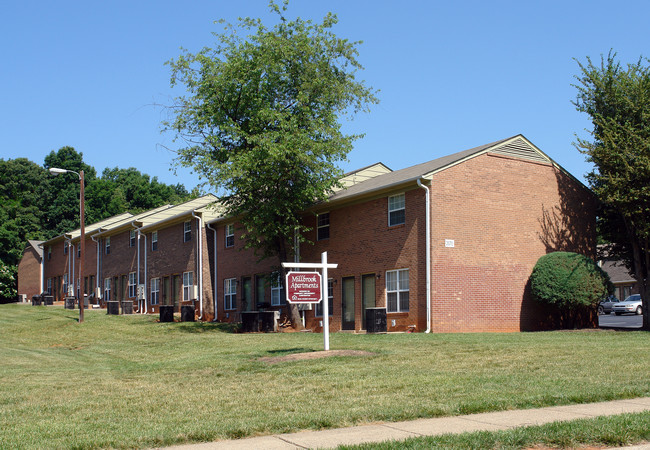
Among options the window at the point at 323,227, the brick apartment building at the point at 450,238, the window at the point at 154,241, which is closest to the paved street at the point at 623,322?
the brick apartment building at the point at 450,238

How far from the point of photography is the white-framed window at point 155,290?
4256 centimetres

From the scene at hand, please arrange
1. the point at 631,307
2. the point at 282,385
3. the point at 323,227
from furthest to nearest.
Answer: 1. the point at 631,307
2. the point at 323,227
3. the point at 282,385

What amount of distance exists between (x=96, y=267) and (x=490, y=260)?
112ft

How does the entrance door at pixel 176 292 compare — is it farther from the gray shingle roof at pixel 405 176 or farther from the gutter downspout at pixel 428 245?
the gutter downspout at pixel 428 245

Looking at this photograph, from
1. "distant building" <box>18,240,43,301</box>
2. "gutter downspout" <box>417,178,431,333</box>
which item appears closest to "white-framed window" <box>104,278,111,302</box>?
"distant building" <box>18,240,43,301</box>

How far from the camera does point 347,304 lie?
90.9 ft

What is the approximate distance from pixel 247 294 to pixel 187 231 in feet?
21.9

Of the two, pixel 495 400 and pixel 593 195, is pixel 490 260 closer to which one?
pixel 593 195

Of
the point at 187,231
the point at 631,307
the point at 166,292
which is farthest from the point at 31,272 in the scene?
the point at 631,307

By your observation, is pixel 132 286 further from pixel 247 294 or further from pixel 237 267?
pixel 247 294

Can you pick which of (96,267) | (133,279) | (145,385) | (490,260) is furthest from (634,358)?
(96,267)

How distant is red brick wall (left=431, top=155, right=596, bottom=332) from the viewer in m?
24.3

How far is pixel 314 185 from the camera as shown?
27344 millimetres

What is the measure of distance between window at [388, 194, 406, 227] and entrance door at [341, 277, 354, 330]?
129 inches
